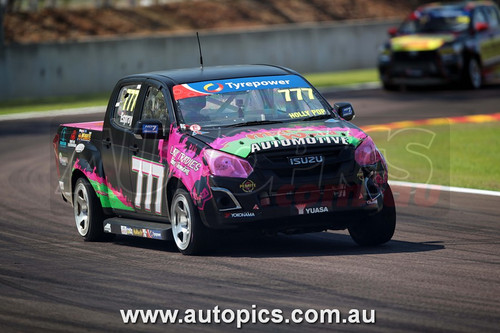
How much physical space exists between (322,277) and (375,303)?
3.33 feet

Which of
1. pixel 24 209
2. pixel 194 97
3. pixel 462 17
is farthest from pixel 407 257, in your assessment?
pixel 462 17

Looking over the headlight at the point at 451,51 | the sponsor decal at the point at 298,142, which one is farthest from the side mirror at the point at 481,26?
the sponsor decal at the point at 298,142

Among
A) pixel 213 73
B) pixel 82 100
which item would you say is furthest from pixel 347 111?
pixel 82 100

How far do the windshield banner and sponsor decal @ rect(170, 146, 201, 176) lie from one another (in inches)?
30.4

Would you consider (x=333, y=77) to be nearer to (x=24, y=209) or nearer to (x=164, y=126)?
(x=24, y=209)

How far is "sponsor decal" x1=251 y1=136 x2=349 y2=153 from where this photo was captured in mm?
9094

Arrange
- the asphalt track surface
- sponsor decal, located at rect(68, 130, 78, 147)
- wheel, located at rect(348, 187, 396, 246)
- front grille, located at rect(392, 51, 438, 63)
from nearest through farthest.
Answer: the asphalt track surface → wheel, located at rect(348, 187, 396, 246) → sponsor decal, located at rect(68, 130, 78, 147) → front grille, located at rect(392, 51, 438, 63)

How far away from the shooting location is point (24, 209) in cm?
1324

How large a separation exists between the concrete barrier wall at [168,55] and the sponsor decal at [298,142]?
22.9 metres

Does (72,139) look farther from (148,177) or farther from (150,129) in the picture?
(150,129)

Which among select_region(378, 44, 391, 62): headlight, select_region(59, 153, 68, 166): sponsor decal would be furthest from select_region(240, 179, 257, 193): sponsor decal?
select_region(378, 44, 391, 62): headlight

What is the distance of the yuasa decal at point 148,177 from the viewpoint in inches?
388

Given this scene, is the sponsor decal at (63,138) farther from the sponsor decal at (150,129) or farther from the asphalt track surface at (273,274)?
the sponsor decal at (150,129)

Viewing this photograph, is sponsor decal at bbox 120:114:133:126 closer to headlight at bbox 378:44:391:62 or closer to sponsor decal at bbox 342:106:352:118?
sponsor decal at bbox 342:106:352:118
